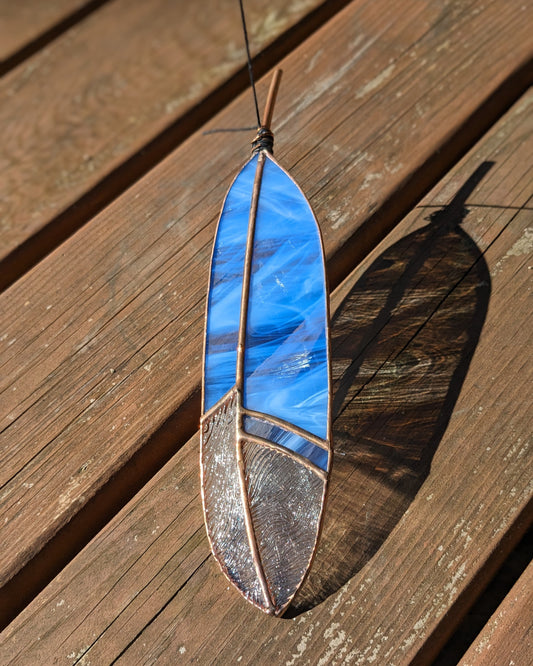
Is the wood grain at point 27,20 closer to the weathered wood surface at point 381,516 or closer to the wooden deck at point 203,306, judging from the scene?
the wooden deck at point 203,306

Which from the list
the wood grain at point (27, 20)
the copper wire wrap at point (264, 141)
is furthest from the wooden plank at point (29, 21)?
the copper wire wrap at point (264, 141)

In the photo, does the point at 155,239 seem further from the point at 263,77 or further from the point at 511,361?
the point at 511,361

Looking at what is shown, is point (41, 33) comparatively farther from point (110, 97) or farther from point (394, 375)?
point (394, 375)

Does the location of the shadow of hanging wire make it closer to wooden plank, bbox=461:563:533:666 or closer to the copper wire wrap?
wooden plank, bbox=461:563:533:666

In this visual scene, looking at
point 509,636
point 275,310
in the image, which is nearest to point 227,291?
point 275,310

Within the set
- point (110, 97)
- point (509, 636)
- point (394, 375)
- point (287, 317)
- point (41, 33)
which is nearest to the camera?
point (509, 636)

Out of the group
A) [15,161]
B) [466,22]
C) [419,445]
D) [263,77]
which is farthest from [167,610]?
[466,22]

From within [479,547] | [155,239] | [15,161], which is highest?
[15,161]
